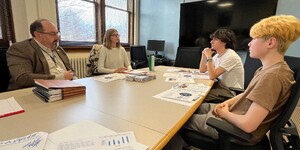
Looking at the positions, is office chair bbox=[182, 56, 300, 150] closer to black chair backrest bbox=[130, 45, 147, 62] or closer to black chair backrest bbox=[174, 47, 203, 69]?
black chair backrest bbox=[174, 47, 203, 69]

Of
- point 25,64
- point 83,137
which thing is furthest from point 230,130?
point 25,64

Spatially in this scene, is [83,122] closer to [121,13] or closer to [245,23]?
[245,23]

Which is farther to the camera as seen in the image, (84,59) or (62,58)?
(84,59)

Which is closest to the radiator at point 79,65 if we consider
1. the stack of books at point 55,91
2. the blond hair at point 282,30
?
the stack of books at point 55,91

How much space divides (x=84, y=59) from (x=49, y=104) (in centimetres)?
259

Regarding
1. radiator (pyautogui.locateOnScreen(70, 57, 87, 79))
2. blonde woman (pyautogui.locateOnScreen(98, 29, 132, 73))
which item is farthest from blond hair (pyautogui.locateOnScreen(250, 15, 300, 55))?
radiator (pyautogui.locateOnScreen(70, 57, 87, 79))

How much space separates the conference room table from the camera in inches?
27.2

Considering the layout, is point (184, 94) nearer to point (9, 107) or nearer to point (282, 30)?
point (282, 30)

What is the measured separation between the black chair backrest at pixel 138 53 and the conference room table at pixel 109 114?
2.92 metres

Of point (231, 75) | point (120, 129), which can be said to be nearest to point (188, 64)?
point (231, 75)

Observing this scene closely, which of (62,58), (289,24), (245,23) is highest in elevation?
(245,23)

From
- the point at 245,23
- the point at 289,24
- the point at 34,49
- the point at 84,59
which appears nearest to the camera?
the point at 289,24

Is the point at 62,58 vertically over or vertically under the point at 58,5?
under

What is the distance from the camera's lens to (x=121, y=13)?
4445mm
